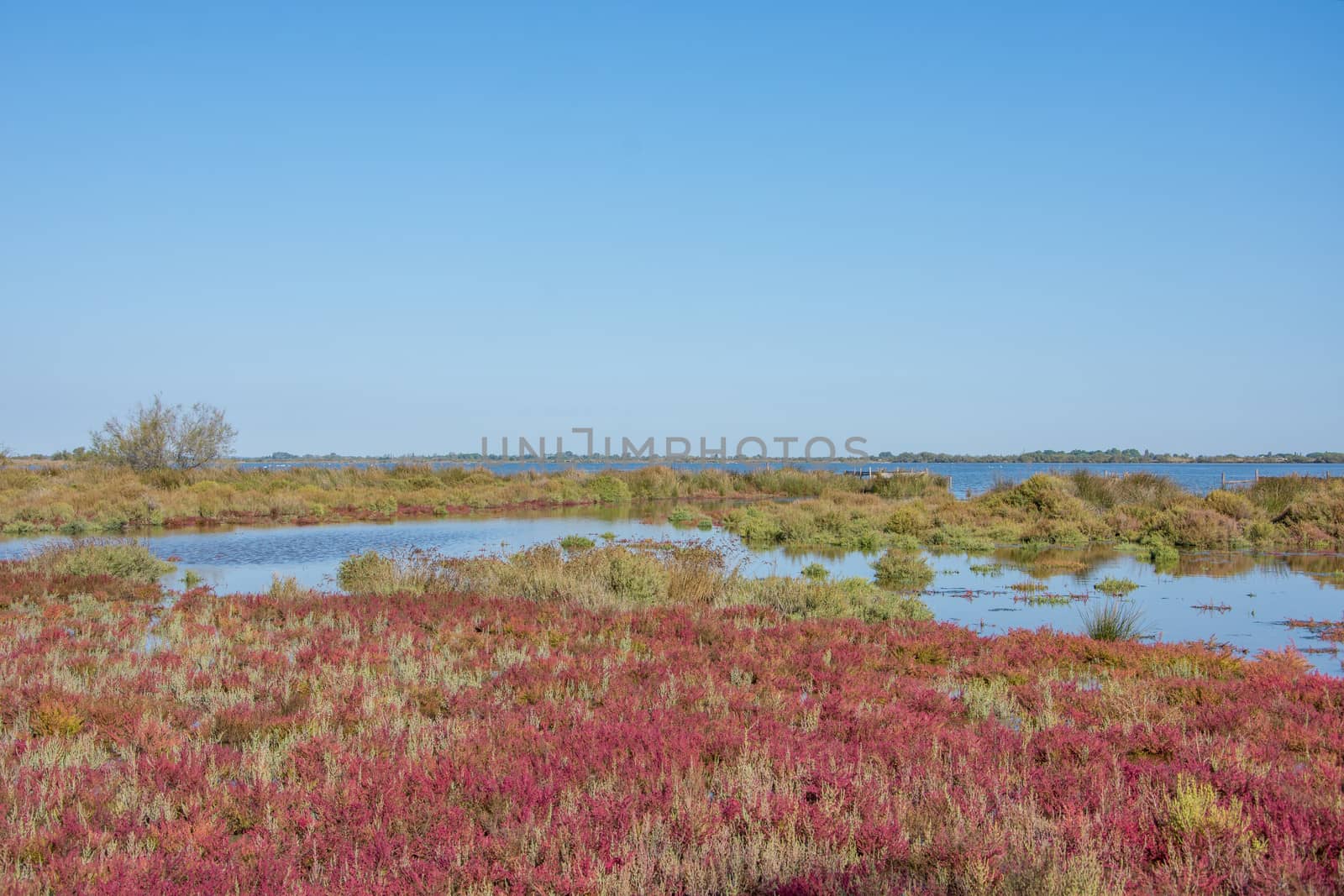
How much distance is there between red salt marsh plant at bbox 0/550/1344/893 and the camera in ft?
14.5

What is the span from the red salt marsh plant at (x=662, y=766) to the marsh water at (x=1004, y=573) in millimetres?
3991

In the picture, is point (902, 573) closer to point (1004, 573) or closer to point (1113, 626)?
point (1004, 573)

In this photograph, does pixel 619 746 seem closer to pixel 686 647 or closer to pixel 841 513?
pixel 686 647

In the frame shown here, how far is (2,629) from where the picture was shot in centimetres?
1108

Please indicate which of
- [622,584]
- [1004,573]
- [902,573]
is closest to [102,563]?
[622,584]

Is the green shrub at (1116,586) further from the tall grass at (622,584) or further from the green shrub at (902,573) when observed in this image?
the tall grass at (622,584)

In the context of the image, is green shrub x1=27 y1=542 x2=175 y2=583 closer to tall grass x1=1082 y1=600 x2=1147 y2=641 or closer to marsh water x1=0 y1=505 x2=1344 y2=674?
marsh water x1=0 y1=505 x2=1344 y2=674

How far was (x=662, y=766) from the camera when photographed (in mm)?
5980

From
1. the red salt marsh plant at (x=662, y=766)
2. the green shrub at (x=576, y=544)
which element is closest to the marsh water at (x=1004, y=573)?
the green shrub at (x=576, y=544)

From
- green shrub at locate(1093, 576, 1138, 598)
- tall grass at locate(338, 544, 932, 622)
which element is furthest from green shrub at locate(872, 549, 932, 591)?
green shrub at locate(1093, 576, 1138, 598)

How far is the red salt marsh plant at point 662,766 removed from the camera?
4434mm

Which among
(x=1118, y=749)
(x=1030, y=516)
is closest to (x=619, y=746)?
(x=1118, y=749)

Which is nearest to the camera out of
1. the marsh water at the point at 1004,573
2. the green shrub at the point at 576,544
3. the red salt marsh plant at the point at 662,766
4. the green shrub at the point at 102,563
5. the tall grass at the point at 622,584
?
the red salt marsh plant at the point at 662,766

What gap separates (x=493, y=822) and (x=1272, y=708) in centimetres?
690
